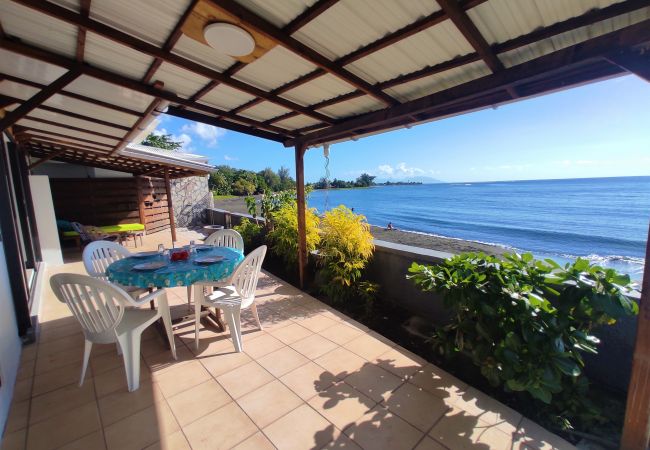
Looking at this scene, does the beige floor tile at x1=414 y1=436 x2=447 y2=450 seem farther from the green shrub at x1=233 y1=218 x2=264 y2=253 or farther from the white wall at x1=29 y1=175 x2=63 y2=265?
→ the white wall at x1=29 y1=175 x2=63 y2=265

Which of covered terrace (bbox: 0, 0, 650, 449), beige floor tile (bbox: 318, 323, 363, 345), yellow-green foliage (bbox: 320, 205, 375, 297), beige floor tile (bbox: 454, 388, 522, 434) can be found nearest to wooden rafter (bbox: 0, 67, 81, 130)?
covered terrace (bbox: 0, 0, 650, 449)

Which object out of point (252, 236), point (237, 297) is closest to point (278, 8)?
point (237, 297)

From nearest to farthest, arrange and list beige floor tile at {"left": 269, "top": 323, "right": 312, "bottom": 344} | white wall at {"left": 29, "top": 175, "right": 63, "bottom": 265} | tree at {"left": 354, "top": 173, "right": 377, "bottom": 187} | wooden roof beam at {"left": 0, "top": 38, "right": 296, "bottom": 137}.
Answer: wooden roof beam at {"left": 0, "top": 38, "right": 296, "bottom": 137} → beige floor tile at {"left": 269, "top": 323, "right": 312, "bottom": 344} → white wall at {"left": 29, "top": 175, "right": 63, "bottom": 265} → tree at {"left": 354, "top": 173, "right": 377, "bottom": 187}

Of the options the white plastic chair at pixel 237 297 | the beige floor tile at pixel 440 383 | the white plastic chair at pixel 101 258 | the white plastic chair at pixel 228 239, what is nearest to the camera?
the beige floor tile at pixel 440 383

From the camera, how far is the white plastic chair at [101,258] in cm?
299

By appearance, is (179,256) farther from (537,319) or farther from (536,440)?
(536,440)

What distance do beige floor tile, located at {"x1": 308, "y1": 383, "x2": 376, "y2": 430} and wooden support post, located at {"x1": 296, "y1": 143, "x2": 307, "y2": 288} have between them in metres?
2.32

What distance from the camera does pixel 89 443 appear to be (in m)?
1.68

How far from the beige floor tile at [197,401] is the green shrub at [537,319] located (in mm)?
1863

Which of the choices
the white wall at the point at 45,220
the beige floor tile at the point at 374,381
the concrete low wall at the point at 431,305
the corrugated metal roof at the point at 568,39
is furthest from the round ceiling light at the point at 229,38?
the white wall at the point at 45,220

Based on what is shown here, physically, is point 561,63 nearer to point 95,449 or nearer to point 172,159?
point 95,449

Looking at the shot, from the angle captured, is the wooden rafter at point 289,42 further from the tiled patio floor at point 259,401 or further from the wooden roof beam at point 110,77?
the tiled patio floor at point 259,401

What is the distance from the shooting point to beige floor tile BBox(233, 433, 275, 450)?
1.65 meters

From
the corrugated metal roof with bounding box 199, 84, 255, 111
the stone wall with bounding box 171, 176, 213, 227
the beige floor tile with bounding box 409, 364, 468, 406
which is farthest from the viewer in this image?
the stone wall with bounding box 171, 176, 213, 227
